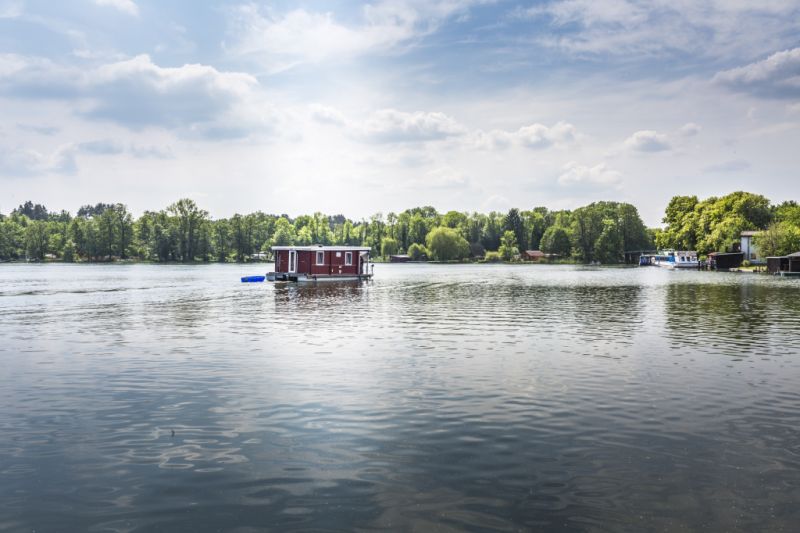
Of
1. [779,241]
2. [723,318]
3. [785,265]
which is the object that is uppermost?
[779,241]

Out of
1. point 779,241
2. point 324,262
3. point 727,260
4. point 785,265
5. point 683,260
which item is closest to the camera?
point 324,262

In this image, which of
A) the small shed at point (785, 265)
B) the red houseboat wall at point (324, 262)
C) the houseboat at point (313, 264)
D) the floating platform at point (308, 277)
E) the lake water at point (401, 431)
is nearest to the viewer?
the lake water at point (401, 431)

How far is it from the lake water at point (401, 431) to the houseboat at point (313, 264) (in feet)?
167

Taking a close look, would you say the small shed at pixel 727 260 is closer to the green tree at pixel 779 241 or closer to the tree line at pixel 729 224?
the tree line at pixel 729 224

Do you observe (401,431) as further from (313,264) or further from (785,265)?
(785,265)

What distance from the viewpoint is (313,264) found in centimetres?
8475

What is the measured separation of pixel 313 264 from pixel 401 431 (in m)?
71.0

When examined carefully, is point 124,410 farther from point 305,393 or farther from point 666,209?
point 666,209

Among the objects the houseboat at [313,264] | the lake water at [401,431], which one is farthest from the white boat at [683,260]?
the lake water at [401,431]

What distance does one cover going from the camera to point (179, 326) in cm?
3656

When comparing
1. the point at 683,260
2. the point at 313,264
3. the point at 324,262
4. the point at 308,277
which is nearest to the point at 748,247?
the point at 683,260

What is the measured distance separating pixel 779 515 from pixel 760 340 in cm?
2297

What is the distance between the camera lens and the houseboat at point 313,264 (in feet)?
275

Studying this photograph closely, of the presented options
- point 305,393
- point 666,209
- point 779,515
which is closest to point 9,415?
point 305,393
